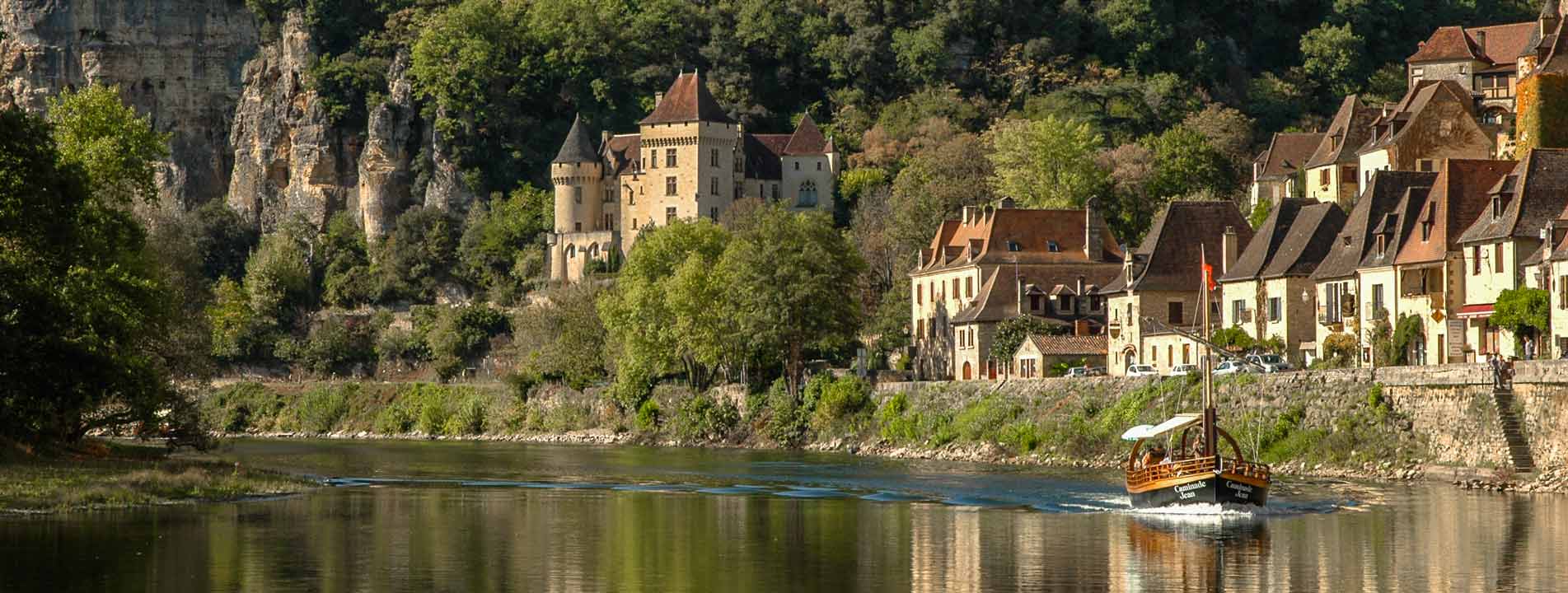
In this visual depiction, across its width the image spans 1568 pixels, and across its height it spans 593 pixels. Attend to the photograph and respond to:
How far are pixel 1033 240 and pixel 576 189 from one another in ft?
185

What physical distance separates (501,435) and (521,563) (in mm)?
71858

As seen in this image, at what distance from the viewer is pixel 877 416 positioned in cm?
9400

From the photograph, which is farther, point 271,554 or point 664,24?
point 664,24

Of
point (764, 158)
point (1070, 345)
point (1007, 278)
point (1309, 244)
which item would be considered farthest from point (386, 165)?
point (1309, 244)

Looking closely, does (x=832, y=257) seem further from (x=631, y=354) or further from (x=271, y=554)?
(x=271, y=554)

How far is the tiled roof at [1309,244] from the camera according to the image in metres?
84.9

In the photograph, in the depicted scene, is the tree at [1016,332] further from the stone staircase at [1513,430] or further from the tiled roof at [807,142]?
the tiled roof at [807,142]

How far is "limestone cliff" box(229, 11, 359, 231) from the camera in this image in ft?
555

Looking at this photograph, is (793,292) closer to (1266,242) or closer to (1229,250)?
(1229,250)

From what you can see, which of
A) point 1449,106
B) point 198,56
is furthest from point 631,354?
point 198,56

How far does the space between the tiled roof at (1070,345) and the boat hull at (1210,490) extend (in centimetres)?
3574

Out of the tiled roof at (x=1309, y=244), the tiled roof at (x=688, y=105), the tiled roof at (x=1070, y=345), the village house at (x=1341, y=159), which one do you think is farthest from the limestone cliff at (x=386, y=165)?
the tiled roof at (x=1309, y=244)

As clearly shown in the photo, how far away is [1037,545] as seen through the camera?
5038 cm

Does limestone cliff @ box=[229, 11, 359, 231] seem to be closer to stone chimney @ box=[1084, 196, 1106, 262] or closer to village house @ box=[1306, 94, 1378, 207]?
stone chimney @ box=[1084, 196, 1106, 262]
